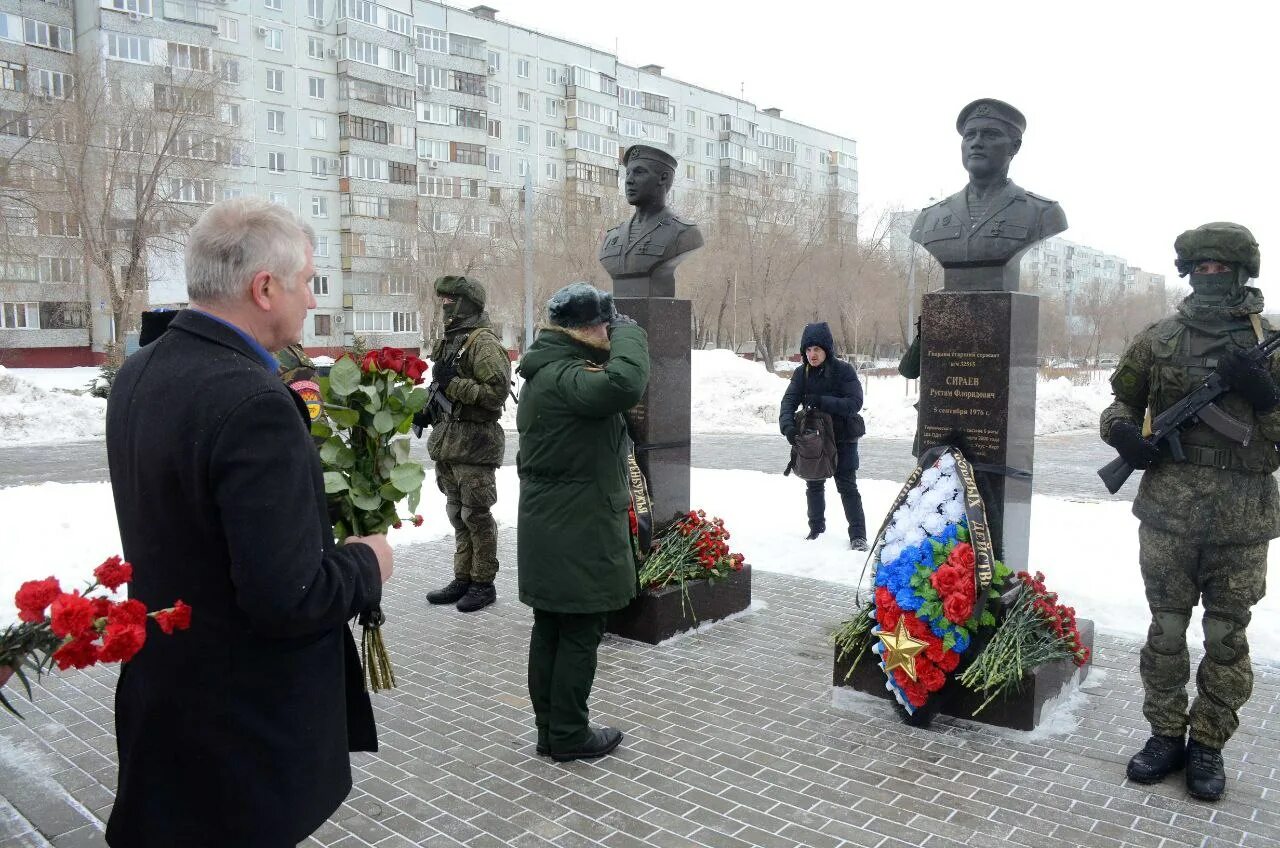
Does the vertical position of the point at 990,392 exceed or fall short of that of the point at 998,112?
it falls short

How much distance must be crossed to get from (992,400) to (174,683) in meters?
4.35

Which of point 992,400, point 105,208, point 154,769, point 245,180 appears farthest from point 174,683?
point 245,180

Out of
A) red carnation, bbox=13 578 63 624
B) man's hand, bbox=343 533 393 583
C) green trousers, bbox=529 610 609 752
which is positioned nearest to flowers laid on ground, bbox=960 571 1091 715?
green trousers, bbox=529 610 609 752

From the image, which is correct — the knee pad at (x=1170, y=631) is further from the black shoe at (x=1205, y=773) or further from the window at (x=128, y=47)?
the window at (x=128, y=47)

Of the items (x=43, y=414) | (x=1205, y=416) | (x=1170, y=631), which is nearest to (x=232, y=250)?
(x=1205, y=416)

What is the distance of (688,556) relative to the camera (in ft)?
21.0

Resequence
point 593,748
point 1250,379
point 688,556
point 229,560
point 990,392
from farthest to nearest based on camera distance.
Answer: point 688,556 → point 990,392 → point 593,748 → point 1250,379 → point 229,560

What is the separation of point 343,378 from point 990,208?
3999 mm

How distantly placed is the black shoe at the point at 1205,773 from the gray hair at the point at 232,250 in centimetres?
405

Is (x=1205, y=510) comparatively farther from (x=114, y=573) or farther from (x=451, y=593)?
(x=451, y=593)

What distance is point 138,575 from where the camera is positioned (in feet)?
7.28

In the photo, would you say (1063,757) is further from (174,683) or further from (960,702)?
(174,683)

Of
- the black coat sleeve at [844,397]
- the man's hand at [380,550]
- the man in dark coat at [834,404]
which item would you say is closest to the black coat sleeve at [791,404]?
the man in dark coat at [834,404]

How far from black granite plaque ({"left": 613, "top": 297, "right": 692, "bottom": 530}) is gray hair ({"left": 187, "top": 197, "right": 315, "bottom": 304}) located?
14.7ft
